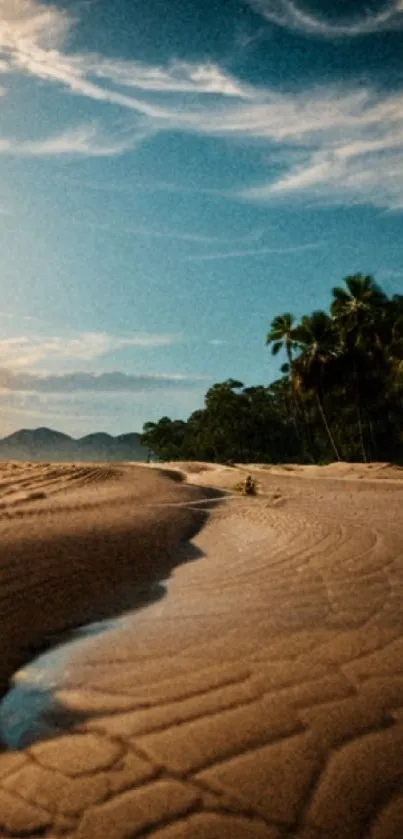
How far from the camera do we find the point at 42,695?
300cm

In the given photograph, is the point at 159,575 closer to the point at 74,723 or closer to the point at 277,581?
the point at 277,581

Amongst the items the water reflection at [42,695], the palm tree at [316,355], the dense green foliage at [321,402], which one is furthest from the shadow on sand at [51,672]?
the palm tree at [316,355]

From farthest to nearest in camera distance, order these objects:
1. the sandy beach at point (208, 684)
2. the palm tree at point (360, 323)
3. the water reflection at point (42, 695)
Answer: the palm tree at point (360, 323) < the water reflection at point (42, 695) < the sandy beach at point (208, 684)

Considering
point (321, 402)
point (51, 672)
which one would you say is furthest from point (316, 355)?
point (51, 672)

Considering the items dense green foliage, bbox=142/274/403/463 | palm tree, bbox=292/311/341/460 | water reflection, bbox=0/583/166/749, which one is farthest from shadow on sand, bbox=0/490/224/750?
palm tree, bbox=292/311/341/460

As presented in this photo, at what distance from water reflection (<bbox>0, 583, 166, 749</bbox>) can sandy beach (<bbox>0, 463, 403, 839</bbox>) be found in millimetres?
23

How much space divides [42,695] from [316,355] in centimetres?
3525

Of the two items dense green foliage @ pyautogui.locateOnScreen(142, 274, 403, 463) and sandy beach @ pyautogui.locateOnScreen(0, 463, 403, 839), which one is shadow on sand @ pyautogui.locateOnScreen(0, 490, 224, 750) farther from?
dense green foliage @ pyautogui.locateOnScreen(142, 274, 403, 463)

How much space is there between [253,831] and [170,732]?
2.13 feet

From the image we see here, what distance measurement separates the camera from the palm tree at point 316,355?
3694 centimetres

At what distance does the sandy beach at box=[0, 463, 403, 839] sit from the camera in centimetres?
208

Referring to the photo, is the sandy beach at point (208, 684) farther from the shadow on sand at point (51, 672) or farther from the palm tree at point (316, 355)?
the palm tree at point (316, 355)

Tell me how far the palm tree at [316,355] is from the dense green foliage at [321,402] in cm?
6

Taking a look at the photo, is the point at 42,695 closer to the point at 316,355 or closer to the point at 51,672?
the point at 51,672
